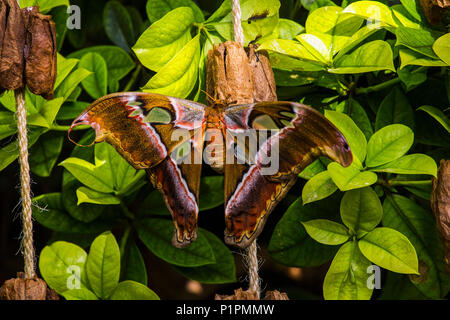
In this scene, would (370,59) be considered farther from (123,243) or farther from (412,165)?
(123,243)

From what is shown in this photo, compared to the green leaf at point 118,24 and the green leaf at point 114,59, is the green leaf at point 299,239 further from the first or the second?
the green leaf at point 118,24

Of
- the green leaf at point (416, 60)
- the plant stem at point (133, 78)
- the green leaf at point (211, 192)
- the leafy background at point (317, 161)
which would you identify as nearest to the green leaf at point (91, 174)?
the leafy background at point (317, 161)

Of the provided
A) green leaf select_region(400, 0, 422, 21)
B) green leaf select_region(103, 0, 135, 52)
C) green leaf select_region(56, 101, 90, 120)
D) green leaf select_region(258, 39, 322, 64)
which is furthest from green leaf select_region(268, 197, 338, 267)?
green leaf select_region(103, 0, 135, 52)

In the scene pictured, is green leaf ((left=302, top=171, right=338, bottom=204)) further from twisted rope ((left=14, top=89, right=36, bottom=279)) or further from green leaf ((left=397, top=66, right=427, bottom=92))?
twisted rope ((left=14, top=89, right=36, bottom=279))

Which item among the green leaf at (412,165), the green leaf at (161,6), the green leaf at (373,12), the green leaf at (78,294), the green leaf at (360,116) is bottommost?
the green leaf at (78,294)

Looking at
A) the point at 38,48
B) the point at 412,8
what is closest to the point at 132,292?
the point at 38,48

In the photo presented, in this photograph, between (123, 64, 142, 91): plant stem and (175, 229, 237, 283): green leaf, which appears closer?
(175, 229, 237, 283): green leaf

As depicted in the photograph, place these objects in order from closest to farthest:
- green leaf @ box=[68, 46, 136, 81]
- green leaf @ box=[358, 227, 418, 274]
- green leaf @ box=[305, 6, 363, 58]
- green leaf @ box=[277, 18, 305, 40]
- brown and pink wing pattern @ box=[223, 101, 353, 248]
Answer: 1. brown and pink wing pattern @ box=[223, 101, 353, 248]
2. green leaf @ box=[358, 227, 418, 274]
3. green leaf @ box=[305, 6, 363, 58]
4. green leaf @ box=[277, 18, 305, 40]
5. green leaf @ box=[68, 46, 136, 81]
